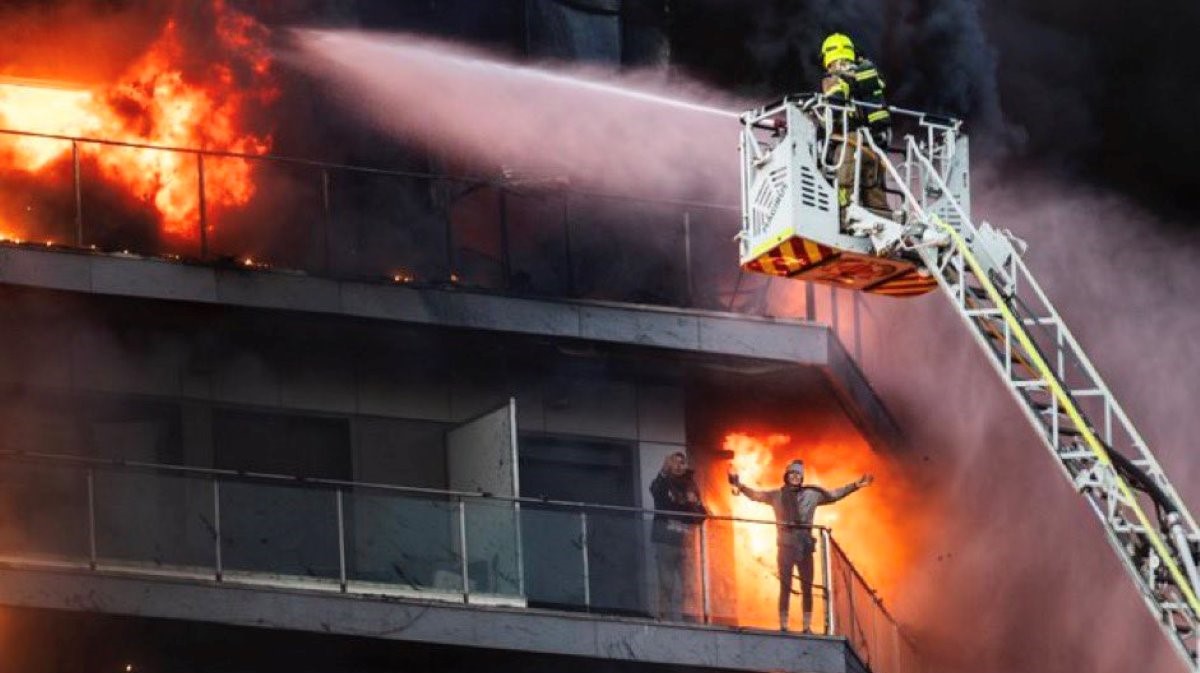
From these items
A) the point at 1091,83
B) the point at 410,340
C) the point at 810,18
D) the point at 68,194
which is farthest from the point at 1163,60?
the point at 68,194

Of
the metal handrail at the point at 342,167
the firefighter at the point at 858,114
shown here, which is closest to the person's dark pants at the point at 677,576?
the firefighter at the point at 858,114

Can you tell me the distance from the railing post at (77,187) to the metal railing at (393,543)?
8.50 feet

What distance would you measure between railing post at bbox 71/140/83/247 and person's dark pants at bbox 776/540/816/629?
7.10 meters

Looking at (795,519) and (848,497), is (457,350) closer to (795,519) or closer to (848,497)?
(795,519)

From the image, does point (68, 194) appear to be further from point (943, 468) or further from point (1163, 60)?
point (1163, 60)

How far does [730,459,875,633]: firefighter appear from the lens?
30469 millimetres

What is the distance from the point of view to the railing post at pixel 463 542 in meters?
29.0

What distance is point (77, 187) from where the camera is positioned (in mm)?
29594

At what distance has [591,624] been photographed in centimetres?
2964

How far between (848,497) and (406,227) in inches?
252

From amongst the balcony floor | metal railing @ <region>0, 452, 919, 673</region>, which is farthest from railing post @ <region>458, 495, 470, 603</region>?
the balcony floor

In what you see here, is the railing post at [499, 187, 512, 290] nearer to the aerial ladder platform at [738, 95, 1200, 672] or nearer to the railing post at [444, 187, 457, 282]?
the railing post at [444, 187, 457, 282]

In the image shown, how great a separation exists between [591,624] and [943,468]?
23.7ft

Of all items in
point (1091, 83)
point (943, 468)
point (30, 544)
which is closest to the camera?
point (30, 544)
